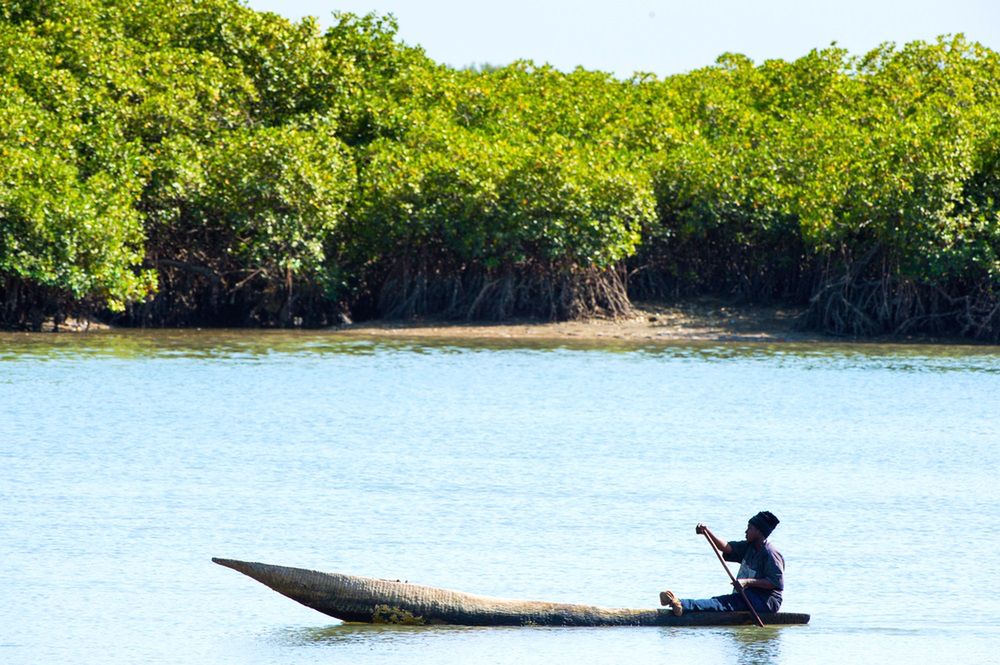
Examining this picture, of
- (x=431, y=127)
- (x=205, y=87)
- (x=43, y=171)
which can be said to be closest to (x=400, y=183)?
(x=431, y=127)

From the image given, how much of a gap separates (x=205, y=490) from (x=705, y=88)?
87.5 ft

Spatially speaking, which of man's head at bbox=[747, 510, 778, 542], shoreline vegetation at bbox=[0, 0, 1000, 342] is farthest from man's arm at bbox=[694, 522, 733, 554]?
shoreline vegetation at bbox=[0, 0, 1000, 342]

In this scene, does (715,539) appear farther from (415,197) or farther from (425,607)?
(415,197)

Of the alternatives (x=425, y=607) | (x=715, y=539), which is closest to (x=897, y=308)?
(x=715, y=539)

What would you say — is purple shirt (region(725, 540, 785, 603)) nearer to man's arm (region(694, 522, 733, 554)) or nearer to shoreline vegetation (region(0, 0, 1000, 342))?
man's arm (region(694, 522, 733, 554))

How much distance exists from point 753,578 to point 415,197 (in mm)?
22782

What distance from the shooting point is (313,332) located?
1409 inches

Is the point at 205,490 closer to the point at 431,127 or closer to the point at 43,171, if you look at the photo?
the point at 43,171

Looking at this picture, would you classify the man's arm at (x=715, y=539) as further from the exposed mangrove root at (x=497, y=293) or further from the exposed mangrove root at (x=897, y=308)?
the exposed mangrove root at (x=497, y=293)

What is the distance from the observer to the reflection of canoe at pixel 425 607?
12383mm

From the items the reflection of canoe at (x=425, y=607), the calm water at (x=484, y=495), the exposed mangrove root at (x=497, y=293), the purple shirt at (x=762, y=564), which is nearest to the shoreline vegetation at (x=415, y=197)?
the exposed mangrove root at (x=497, y=293)

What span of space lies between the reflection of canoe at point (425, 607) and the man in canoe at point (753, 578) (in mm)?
248

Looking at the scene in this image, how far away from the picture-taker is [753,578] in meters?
13.0

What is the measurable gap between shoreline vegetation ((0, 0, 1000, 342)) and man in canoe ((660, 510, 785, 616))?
2026cm
